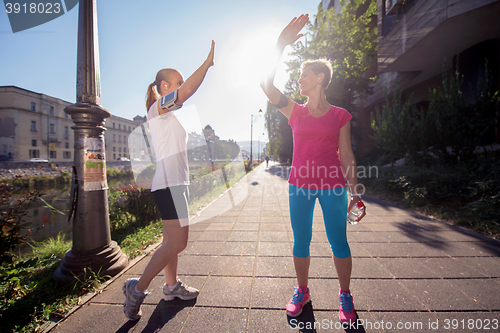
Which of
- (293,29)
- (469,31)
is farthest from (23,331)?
(469,31)

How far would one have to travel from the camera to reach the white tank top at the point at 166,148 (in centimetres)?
171

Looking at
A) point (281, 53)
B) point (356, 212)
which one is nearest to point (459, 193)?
point (356, 212)

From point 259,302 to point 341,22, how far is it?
17.1 metres

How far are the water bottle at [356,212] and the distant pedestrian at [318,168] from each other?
35mm

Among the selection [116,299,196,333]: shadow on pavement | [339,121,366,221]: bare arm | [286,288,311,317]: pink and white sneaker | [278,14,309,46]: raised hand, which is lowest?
[116,299,196,333]: shadow on pavement

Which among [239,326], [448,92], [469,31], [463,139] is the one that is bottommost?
[239,326]

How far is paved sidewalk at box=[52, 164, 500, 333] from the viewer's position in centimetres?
177

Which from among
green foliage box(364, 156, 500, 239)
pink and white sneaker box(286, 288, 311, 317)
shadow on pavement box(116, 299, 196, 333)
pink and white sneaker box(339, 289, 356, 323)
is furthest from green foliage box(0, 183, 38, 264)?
green foliage box(364, 156, 500, 239)

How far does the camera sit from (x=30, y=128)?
38406 mm

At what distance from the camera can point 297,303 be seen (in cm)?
188

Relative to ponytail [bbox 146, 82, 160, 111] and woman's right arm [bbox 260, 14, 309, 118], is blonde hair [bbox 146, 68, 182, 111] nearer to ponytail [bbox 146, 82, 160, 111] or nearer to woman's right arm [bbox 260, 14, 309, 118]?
Answer: ponytail [bbox 146, 82, 160, 111]

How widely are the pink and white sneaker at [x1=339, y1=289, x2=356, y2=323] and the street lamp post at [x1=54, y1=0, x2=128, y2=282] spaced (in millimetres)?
2459

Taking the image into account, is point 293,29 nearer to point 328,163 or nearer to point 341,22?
point 328,163

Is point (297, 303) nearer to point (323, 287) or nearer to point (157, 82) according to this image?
point (323, 287)
